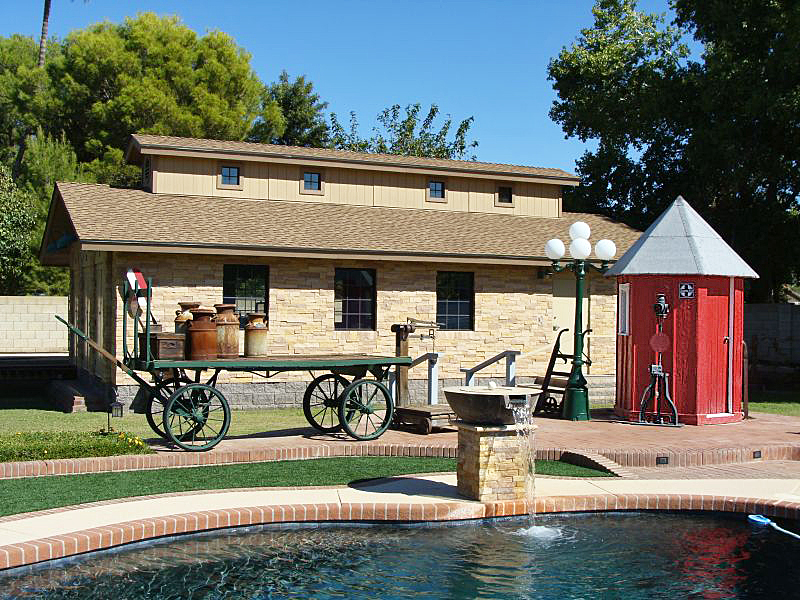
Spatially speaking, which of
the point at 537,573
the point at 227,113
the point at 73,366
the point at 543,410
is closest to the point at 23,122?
the point at 227,113

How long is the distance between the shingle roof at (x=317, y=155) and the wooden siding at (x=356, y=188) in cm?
34

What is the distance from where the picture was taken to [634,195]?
36.4 metres

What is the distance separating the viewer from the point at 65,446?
11.7 meters

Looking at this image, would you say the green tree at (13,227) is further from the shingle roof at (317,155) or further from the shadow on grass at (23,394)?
the shadow on grass at (23,394)

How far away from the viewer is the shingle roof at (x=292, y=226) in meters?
19.1

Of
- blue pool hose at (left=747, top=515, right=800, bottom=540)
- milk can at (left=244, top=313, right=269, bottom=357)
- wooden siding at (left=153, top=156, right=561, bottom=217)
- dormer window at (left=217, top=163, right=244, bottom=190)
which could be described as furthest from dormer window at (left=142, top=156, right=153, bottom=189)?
blue pool hose at (left=747, top=515, right=800, bottom=540)

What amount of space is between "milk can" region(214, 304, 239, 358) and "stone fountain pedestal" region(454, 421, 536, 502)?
4.67 meters

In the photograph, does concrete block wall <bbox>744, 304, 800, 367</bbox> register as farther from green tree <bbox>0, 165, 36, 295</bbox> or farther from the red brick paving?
green tree <bbox>0, 165, 36, 295</bbox>

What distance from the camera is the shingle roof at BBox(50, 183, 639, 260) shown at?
19078mm

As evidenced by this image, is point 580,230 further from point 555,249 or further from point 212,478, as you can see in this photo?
point 212,478

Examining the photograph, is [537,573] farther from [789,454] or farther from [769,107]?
[769,107]

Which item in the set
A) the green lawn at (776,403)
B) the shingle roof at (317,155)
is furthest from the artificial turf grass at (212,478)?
the shingle roof at (317,155)

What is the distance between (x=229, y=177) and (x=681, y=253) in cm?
1161

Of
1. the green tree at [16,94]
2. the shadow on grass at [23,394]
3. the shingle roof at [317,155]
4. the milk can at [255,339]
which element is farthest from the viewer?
the green tree at [16,94]
